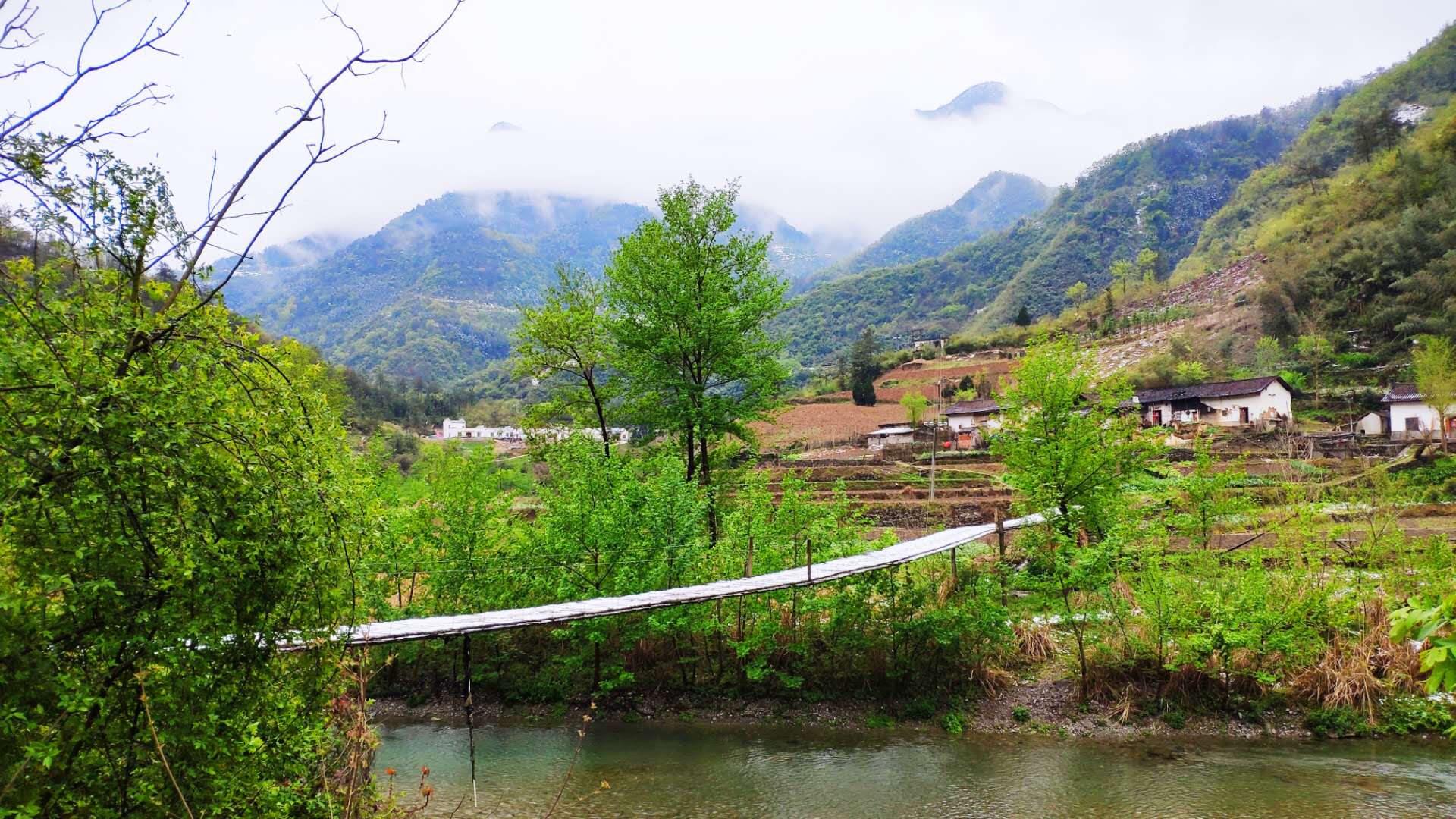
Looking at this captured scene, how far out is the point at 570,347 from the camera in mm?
19578

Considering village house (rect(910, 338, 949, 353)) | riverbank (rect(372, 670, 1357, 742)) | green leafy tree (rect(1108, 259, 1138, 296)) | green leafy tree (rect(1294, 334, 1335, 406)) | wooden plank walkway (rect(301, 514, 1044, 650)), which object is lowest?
riverbank (rect(372, 670, 1357, 742))

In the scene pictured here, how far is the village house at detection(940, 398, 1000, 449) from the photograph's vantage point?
1907 inches

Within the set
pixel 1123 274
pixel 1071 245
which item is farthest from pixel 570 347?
pixel 1071 245

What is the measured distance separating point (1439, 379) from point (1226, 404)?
38.7 feet

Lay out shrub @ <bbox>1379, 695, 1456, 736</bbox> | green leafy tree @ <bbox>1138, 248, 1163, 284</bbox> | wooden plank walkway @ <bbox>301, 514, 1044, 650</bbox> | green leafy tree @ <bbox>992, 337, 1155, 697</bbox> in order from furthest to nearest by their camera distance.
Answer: green leafy tree @ <bbox>1138, 248, 1163, 284</bbox> → green leafy tree @ <bbox>992, 337, 1155, 697</bbox> → shrub @ <bbox>1379, 695, 1456, 736</bbox> → wooden plank walkway @ <bbox>301, 514, 1044, 650</bbox>

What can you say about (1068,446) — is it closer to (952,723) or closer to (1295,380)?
(952,723)

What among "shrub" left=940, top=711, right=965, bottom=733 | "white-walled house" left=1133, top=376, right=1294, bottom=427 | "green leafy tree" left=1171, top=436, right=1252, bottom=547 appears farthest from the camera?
"white-walled house" left=1133, top=376, right=1294, bottom=427

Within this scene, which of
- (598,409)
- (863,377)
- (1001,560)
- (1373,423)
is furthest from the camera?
(863,377)

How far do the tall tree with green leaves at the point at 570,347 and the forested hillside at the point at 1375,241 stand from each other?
52622 mm

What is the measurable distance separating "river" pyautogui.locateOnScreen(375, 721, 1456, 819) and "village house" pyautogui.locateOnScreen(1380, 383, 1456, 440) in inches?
1407

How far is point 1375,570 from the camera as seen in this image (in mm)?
13453

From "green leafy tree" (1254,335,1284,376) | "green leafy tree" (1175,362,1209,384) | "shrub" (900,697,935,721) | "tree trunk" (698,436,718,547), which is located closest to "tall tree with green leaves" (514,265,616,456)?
"tree trunk" (698,436,718,547)

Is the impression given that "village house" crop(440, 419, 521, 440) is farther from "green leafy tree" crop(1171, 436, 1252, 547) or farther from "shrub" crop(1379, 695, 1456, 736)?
"shrub" crop(1379, 695, 1456, 736)

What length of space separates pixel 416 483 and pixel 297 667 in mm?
17191
